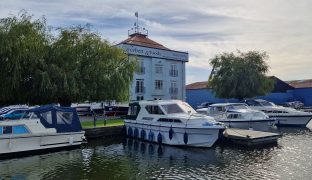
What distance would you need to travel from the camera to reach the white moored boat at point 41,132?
18000 millimetres

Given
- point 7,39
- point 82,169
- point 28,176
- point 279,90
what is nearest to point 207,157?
point 82,169

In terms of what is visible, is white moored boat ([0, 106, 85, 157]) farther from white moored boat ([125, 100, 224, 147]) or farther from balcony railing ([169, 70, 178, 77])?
balcony railing ([169, 70, 178, 77])

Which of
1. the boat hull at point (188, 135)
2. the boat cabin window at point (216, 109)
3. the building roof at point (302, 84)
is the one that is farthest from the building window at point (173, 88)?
the building roof at point (302, 84)

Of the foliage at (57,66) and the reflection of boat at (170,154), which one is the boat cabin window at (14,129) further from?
the reflection of boat at (170,154)

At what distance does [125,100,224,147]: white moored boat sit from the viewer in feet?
66.3

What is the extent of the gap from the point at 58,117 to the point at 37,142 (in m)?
2.17

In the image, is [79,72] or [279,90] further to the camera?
[279,90]

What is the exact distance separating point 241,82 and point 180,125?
24.1 m

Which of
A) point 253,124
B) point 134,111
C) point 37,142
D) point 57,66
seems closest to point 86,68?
point 57,66

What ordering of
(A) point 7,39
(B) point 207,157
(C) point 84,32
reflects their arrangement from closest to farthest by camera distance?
(B) point 207,157 → (A) point 7,39 → (C) point 84,32

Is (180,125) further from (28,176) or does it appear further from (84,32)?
(84,32)

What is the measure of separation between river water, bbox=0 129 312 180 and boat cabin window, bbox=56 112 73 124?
81.0 inches

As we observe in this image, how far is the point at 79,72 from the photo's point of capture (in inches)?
964

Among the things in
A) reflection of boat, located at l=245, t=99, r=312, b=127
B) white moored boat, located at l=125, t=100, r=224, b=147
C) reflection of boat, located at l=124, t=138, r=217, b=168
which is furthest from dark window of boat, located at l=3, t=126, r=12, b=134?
reflection of boat, located at l=245, t=99, r=312, b=127
